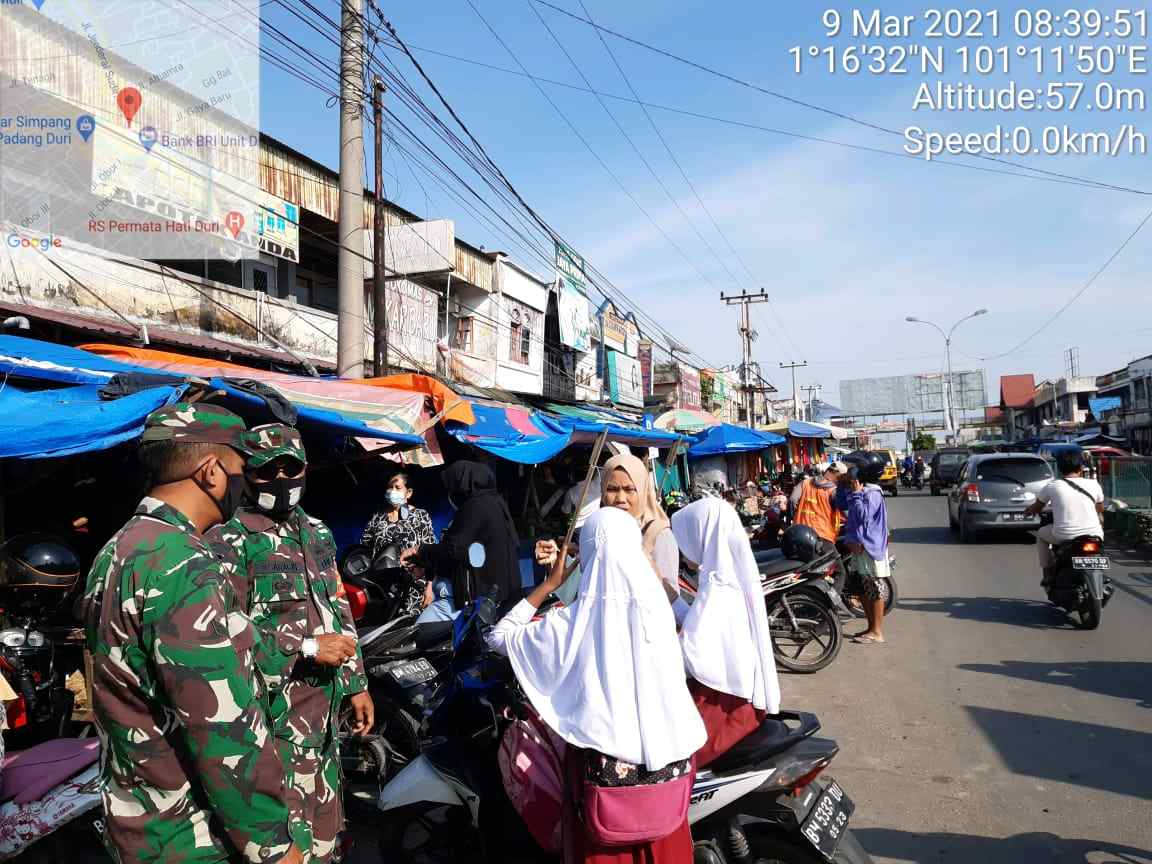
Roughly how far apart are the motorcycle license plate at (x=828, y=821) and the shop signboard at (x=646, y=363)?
90.1 ft

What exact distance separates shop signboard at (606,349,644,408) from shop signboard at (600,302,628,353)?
53 cm

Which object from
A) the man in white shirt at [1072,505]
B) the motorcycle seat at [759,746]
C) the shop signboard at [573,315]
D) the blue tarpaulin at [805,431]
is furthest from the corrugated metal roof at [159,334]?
the blue tarpaulin at [805,431]

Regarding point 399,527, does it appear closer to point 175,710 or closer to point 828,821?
point 828,821

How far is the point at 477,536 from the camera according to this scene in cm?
503

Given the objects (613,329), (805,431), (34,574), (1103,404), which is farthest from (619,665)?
(1103,404)

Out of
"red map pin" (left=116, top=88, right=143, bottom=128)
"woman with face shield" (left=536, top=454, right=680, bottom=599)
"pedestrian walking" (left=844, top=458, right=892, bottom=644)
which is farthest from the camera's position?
"red map pin" (left=116, top=88, right=143, bottom=128)

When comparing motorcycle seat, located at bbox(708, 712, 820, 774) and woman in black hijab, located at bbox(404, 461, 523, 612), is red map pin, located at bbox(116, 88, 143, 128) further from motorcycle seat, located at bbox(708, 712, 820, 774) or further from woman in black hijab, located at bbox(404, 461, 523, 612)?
motorcycle seat, located at bbox(708, 712, 820, 774)

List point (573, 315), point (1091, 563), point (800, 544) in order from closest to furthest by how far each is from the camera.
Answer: point (800, 544) → point (1091, 563) → point (573, 315)

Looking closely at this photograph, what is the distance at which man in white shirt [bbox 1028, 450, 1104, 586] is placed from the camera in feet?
23.2

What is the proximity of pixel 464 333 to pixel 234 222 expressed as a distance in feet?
23.3

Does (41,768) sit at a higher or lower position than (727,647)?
lower

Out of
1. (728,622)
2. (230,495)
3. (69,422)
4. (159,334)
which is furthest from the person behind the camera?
(159,334)

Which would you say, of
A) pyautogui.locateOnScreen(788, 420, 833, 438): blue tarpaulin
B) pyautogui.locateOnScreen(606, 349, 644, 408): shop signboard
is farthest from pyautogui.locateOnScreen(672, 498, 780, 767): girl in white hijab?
pyautogui.locateOnScreen(788, 420, 833, 438): blue tarpaulin

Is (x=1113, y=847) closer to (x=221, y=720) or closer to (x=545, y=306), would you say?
(x=221, y=720)
